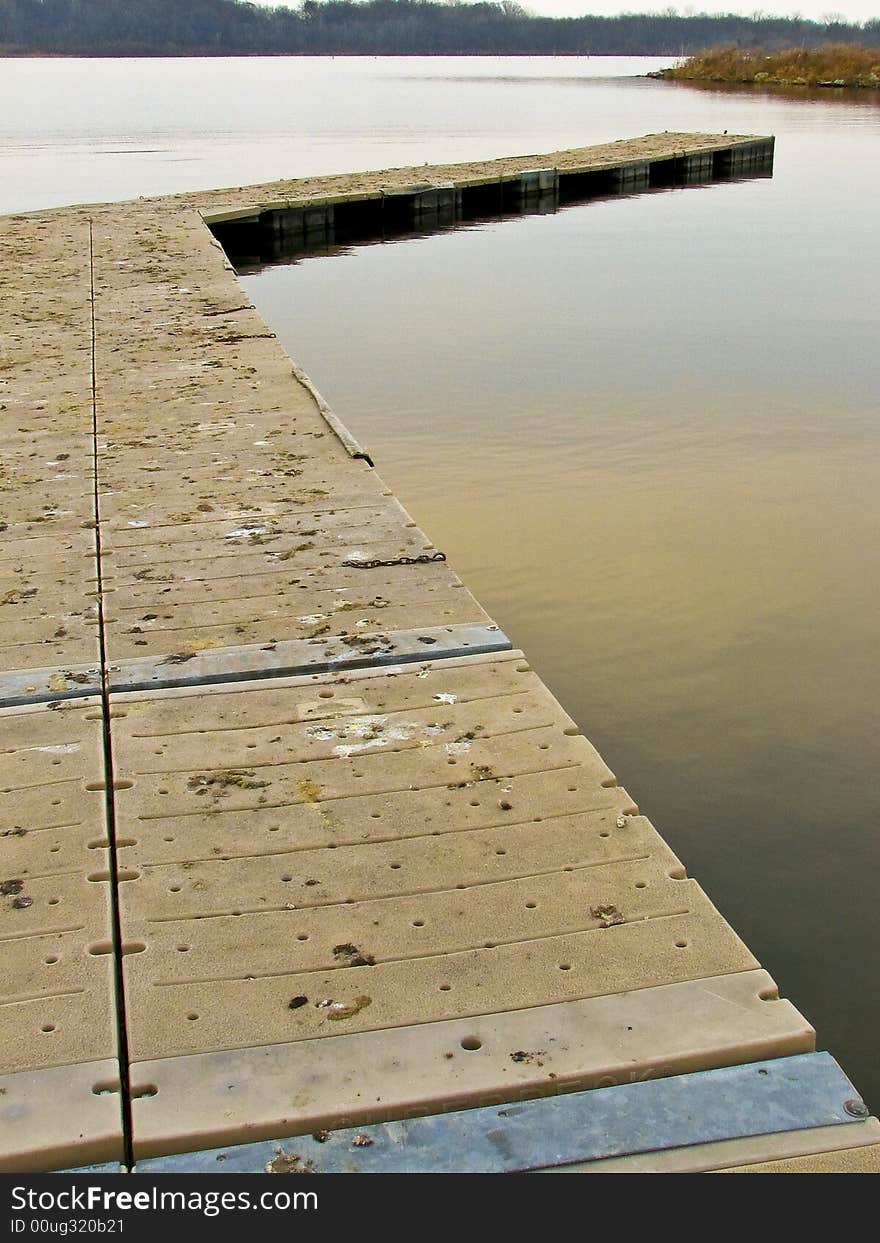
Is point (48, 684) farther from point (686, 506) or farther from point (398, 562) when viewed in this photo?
point (686, 506)

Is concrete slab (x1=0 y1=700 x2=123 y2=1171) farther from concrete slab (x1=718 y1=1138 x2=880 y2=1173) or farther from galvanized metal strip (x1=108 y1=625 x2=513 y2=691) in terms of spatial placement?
concrete slab (x1=718 y1=1138 x2=880 y2=1173)

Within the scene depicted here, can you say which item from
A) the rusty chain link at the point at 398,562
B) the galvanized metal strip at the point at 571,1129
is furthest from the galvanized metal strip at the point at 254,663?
the galvanized metal strip at the point at 571,1129

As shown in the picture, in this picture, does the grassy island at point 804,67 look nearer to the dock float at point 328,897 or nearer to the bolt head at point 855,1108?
the dock float at point 328,897

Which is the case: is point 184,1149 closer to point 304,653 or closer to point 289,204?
point 304,653

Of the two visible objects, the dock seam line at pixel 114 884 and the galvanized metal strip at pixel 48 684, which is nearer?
the dock seam line at pixel 114 884

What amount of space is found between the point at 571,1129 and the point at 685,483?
6459mm

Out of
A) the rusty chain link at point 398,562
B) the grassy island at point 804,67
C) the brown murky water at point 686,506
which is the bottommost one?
the brown murky water at point 686,506

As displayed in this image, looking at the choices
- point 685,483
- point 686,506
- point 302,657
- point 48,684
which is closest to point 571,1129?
point 302,657

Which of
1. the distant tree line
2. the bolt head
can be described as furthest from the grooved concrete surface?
the distant tree line

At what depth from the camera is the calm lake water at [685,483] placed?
4492 mm

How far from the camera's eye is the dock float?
239 cm

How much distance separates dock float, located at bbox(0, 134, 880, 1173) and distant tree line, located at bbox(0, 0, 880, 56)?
14916 cm
